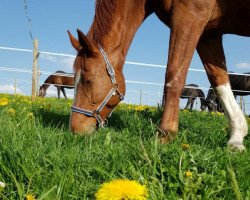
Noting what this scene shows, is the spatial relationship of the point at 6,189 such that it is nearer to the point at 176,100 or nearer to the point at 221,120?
the point at 176,100

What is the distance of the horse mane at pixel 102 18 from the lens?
381 cm

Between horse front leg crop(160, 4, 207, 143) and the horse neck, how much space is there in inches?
22.7

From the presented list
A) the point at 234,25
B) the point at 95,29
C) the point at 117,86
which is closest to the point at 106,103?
the point at 117,86

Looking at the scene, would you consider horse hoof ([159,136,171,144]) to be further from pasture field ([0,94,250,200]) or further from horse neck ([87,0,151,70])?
horse neck ([87,0,151,70])

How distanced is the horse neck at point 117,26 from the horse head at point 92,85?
77 mm

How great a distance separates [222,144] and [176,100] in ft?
2.16

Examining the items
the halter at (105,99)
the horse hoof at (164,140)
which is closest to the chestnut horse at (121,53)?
the halter at (105,99)

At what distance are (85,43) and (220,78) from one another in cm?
143

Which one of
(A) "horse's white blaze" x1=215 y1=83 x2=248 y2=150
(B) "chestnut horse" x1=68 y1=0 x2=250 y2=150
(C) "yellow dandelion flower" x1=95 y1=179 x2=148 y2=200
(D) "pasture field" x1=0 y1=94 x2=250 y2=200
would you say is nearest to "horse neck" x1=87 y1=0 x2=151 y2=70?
(B) "chestnut horse" x1=68 y1=0 x2=250 y2=150

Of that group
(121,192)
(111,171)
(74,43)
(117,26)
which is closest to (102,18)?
(117,26)

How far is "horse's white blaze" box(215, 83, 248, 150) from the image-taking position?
354 centimetres

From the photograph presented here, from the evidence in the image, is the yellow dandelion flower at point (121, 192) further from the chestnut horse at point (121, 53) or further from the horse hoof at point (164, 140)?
the chestnut horse at point (121, 53)

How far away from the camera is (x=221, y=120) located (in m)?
5.78

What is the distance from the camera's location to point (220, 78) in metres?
3.92
